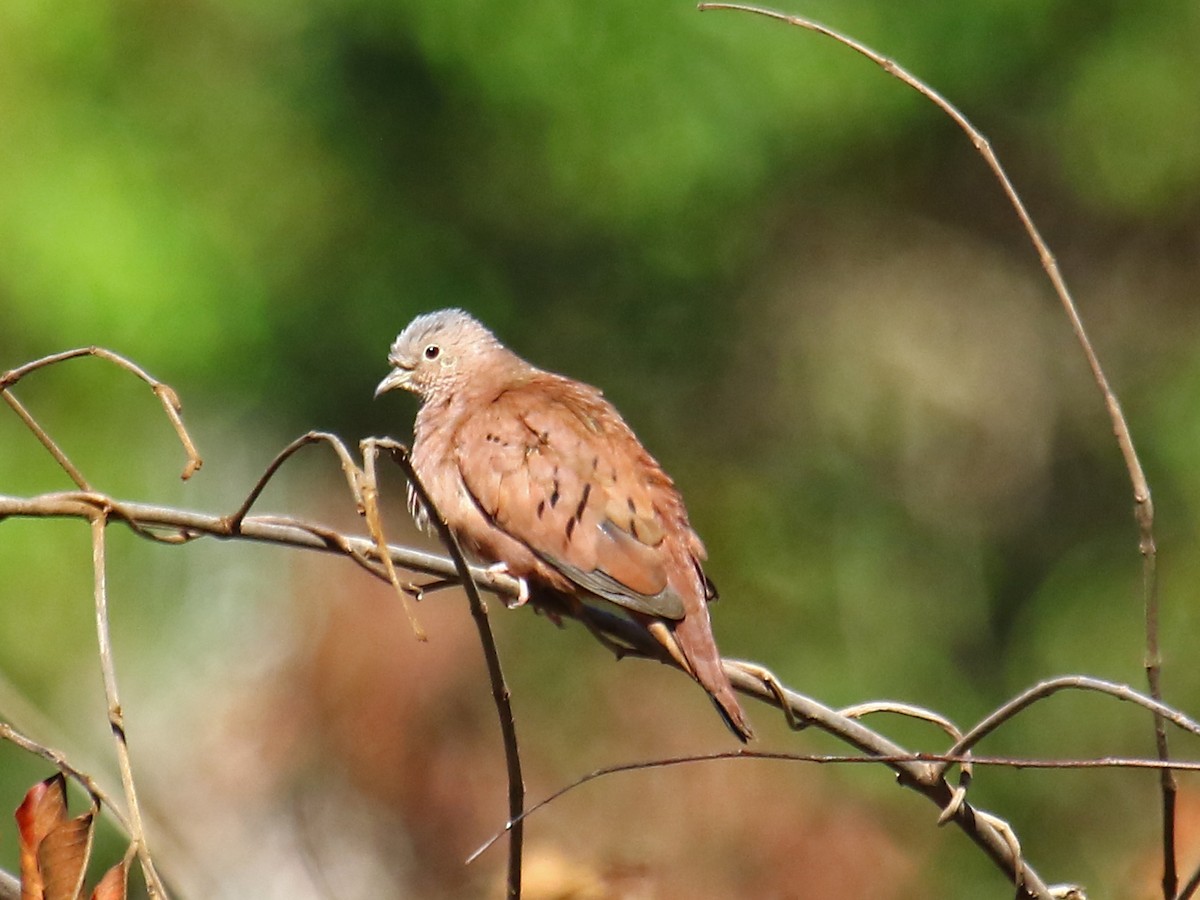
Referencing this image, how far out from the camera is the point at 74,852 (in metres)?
2.08

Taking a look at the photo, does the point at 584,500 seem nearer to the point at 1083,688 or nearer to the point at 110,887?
the point at 1083,688

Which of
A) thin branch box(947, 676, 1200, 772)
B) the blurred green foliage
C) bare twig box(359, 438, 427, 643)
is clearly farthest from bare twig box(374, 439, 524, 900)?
the blurred green foliage

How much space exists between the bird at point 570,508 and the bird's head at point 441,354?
70 centimetres

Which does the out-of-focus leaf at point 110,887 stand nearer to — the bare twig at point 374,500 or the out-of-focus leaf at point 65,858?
the out-of-focus leaf at point 65,858

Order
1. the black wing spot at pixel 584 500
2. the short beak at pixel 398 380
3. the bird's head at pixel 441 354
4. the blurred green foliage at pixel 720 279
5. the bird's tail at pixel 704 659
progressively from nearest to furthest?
the bird's tail at pixel 704 659 < the black wing spot at pixel 584 500 < the bird's head at pixel 441 354 < the short beak at pixel 398 380 < the blurred green foliage at pixel 720 279

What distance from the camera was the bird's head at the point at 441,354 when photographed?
16.5 ft

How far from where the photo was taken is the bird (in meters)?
3.61

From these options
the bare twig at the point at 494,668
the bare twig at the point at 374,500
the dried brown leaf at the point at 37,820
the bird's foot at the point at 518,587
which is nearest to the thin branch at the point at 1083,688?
the bare twig at the point at 494,668

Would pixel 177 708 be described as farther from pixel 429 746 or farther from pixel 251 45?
pixel 251 45

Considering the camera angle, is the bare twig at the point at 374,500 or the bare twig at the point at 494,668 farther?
the bare twig at the point at 494,668

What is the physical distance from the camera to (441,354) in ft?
16.7

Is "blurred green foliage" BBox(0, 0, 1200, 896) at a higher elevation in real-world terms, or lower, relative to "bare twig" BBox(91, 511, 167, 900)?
lower

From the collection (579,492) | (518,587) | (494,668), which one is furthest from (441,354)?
(494,668)

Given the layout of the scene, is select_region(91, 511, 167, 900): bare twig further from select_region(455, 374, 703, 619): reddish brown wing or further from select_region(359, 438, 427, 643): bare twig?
select_region(455, 374, 703, 619): reddish brown wing
